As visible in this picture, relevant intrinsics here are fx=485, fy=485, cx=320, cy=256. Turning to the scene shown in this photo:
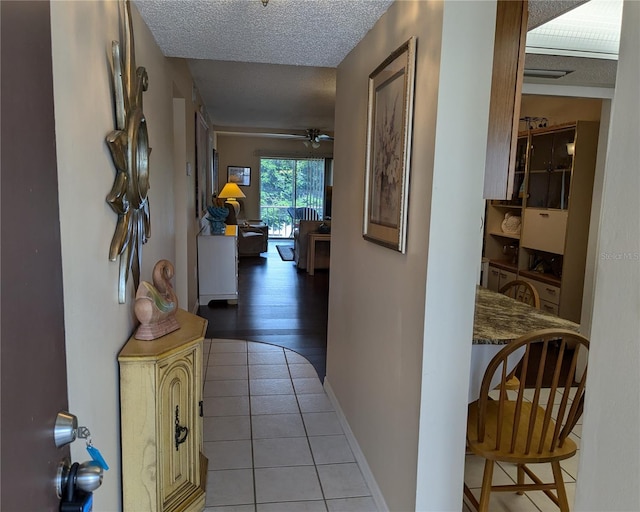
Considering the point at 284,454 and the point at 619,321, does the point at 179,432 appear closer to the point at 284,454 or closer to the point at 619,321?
the point at 284,454

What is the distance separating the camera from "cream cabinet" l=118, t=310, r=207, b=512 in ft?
5.62

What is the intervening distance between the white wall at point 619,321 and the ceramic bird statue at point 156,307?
1559 millimetres

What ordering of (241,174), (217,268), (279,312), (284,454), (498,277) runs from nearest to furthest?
(284,454) < (498,277) < (279,312) < (217,268) < (241,174)

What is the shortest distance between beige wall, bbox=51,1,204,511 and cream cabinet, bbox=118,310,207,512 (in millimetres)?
44

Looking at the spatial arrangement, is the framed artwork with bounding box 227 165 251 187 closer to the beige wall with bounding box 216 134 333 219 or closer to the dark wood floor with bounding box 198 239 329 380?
the beige wall with bounding box 216 134 333 219

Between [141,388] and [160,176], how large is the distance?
139cm

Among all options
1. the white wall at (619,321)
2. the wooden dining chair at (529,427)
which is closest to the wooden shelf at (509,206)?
the wooden dining chair at (529,427)

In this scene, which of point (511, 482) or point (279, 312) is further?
point (279, 312)

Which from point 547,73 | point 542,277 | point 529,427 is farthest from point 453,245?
point 542,277

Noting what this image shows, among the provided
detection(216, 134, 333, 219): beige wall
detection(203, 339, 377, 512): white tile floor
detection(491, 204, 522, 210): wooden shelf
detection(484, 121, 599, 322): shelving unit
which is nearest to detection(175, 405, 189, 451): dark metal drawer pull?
detection(203, 339, 377, 512): white tile floor

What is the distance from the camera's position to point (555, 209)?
4.31 metres

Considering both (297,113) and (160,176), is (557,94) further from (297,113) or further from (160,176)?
(297,113)

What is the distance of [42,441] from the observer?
745 millimetres

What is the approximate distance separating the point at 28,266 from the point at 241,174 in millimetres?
10688
